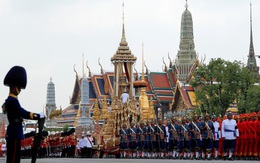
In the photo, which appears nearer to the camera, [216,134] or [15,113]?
[15,113]

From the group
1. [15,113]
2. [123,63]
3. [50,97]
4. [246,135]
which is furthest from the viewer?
[50,97]

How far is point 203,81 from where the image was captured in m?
54.0

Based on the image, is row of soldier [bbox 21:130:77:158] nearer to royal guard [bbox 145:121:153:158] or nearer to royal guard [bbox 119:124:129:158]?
royal guard [bbox 119:124:129:158]

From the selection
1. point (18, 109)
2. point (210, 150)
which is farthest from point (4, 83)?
point (210, 150)

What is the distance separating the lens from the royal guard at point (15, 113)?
10.8m

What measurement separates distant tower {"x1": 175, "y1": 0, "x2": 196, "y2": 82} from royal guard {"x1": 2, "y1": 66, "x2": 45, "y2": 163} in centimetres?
8099

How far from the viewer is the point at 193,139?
79.8 ft

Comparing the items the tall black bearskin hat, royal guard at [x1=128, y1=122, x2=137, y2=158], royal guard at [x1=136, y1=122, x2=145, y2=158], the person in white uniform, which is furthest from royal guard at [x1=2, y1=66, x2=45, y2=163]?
royal guard at [x1=128, y1=122, x2=137, y2=158]

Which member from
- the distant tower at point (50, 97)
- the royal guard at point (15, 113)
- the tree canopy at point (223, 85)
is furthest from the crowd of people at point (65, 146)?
the distant tower at point (50, 97)

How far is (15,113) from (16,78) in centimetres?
48

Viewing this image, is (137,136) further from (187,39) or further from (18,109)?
(187,39)

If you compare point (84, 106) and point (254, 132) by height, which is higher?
point (84, 106)

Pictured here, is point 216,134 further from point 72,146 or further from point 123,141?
point 72,146

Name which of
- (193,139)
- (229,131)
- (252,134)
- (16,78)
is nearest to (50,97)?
(193,139)
